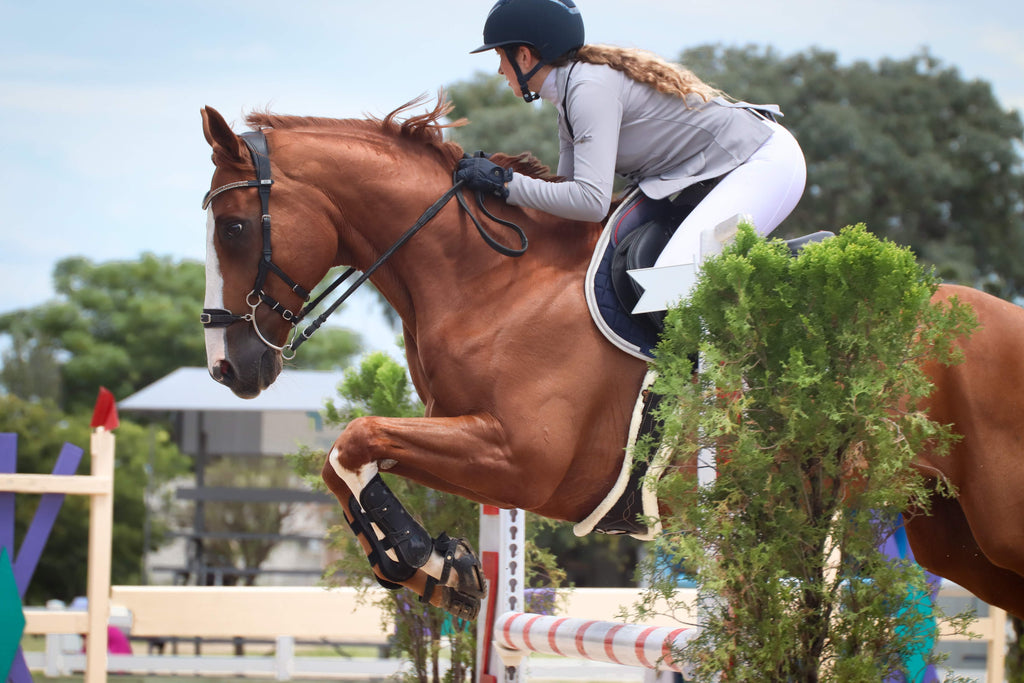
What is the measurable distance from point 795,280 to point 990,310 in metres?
1.20

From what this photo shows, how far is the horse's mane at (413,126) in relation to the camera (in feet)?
10.5

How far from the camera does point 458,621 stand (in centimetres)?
428

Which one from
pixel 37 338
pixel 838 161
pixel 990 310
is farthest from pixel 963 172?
pixel 37 338

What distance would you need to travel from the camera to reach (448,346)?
292 centimetres

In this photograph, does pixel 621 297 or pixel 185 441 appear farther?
pixel 185 441

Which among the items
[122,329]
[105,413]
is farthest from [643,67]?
[122,329]

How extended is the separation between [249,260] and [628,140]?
1174mm

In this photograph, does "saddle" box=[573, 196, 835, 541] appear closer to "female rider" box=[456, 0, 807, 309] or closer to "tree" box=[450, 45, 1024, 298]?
"female rider" box=[456, 0, 807, 309]

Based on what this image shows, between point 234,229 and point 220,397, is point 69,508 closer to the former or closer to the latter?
point 220,397

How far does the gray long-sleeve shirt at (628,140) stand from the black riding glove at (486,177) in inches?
1.6

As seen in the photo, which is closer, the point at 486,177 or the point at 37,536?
the point at 486,177

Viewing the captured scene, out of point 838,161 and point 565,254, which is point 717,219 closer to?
point 565,254

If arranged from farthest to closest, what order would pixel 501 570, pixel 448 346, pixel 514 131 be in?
pixel 514 131 < pixel 501 570 < pixel 448 346

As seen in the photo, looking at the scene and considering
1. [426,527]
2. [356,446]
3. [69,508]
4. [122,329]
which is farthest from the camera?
[122,329]
